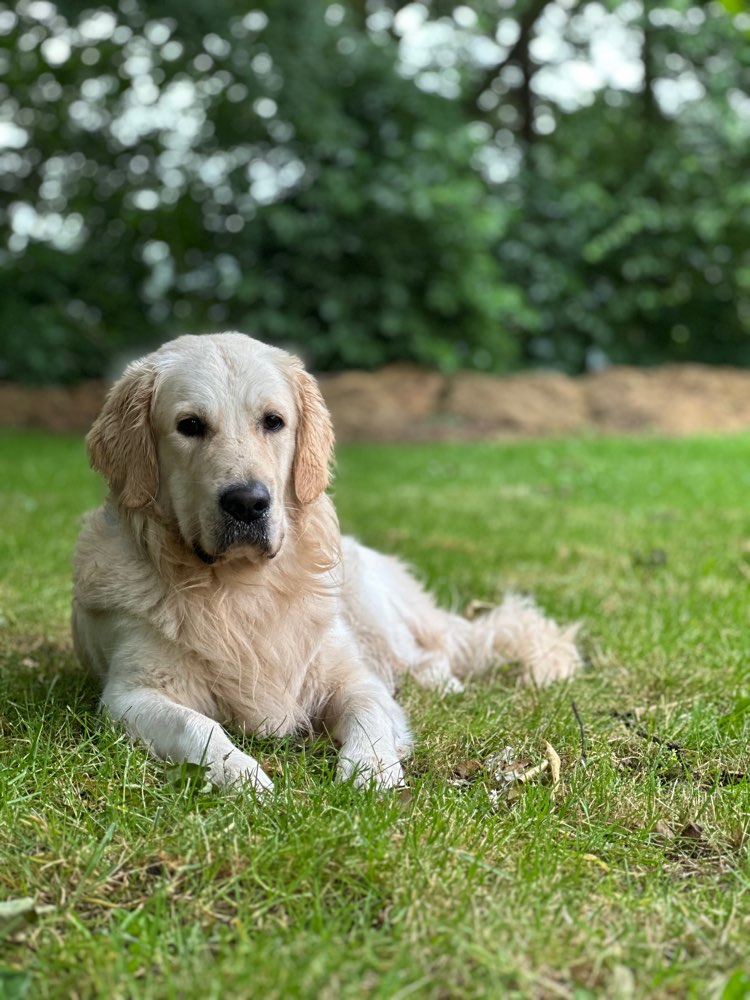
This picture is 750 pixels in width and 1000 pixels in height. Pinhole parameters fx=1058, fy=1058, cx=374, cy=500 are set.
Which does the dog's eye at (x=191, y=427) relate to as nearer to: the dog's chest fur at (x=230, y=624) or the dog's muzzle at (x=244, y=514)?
the dog's muzzle at (x=244, y=514)

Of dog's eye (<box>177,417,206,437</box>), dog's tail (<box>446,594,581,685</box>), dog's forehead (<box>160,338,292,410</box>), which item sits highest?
dog's forehead (<box>160,338,292,410</box>)

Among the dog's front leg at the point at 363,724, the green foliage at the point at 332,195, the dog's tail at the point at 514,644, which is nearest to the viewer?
the dog's front leg at the point at 363,724

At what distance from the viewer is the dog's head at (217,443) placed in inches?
114

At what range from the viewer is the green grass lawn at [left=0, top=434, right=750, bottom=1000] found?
6.03ft

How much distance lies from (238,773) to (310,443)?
42.9 inches

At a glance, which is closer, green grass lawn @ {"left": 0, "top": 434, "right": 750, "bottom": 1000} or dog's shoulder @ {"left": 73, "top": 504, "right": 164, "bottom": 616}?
green grass lawn @ {"left": 0, "top": 434, "right": 750, "bottom": 1000}

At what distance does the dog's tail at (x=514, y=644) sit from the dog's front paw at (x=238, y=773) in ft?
4.65

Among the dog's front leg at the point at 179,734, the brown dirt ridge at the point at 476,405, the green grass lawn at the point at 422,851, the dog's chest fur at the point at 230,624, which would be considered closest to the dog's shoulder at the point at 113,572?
the dog's chest fur at the point at 230,624

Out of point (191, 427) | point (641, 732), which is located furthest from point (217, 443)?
point (641, 732)

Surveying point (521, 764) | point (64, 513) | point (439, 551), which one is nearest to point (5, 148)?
point (64, 513)

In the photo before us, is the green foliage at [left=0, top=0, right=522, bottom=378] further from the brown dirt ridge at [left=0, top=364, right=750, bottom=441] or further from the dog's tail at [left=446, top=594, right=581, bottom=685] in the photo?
the dog's tail at [left=446, top=594, right=581, bottom=685]

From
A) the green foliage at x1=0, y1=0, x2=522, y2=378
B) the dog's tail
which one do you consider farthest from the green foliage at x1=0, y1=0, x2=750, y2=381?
the dog's tail

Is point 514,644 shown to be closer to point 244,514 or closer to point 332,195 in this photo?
point 244,514

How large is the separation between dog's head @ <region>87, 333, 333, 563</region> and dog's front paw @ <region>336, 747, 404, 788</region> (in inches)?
24.5
